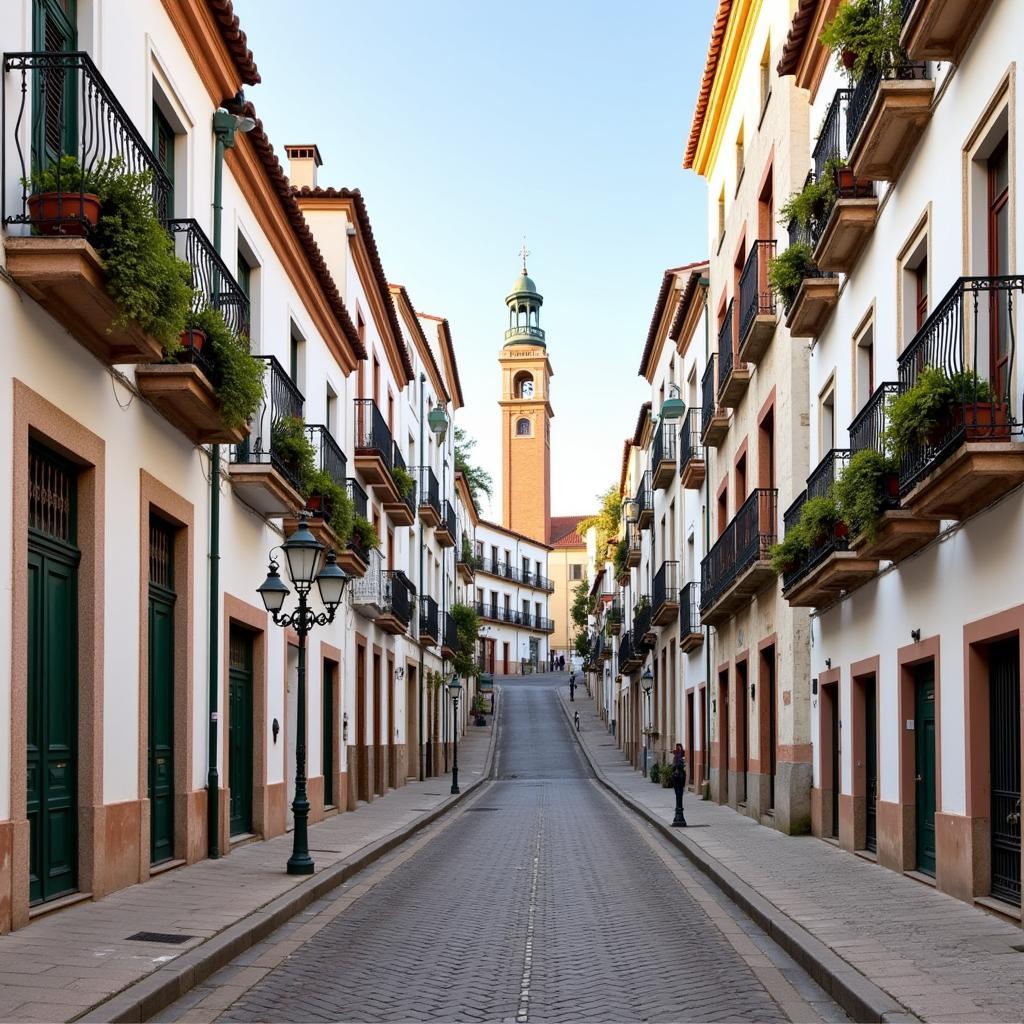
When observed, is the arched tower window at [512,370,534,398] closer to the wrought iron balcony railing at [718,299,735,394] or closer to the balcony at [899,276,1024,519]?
the wrought iron balcony railing at [718,299,735,394]

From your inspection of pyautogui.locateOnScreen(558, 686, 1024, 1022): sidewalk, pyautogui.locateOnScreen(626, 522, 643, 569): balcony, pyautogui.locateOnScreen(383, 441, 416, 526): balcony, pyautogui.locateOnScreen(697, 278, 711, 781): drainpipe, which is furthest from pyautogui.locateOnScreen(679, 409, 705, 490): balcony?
pyautogui.locateOnScreen(626, 522, 643, 569): balcony

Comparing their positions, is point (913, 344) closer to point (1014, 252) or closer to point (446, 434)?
point (1014, 252)

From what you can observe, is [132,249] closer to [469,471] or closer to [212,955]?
[212,955]

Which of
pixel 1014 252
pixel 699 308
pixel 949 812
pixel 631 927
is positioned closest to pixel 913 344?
pixel 1014 252

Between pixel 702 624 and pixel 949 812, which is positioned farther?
pixel 702 624

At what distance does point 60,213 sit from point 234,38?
6.05 metres

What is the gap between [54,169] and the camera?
9.36 meters

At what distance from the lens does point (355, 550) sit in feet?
75.6

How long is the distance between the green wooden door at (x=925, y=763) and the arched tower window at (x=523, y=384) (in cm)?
8277

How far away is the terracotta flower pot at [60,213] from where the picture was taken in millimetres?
9148

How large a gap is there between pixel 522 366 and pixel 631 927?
280ft

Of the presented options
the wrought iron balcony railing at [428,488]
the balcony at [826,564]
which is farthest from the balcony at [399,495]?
the balcony at [826,564]

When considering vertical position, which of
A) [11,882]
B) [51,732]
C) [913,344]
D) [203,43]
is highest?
[203,43]

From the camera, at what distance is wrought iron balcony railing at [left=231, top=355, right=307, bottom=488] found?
16.2 m
